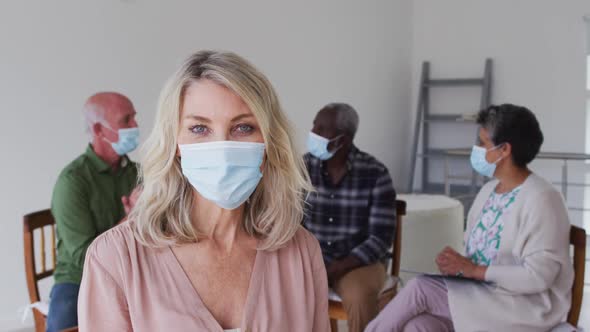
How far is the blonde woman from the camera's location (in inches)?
48.0

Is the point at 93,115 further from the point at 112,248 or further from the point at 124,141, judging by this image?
the point at 112,248

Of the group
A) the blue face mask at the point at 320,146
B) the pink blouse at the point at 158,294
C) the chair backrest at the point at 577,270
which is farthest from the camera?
the blue face mask at the point at 320,146

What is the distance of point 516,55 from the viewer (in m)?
6.44

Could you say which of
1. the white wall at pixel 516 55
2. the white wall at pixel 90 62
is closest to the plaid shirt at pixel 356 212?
the white wall at pixel 90 62

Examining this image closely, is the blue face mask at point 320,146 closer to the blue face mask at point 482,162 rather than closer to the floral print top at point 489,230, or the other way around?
the blue face mask at point 482,162

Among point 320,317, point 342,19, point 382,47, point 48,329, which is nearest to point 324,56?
point 342,19

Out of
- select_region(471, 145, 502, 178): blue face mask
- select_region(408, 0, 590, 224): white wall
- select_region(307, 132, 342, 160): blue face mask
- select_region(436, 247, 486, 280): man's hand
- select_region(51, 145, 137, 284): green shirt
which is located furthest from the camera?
select_region(408, 0, 590, 224): white wall

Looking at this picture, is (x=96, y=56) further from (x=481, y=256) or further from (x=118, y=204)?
(x=481, y=256)

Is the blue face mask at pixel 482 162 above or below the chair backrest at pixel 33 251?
A: above

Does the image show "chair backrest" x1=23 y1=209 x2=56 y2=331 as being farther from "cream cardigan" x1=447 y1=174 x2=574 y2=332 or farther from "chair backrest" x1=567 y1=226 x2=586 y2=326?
"chair backrest" x1=567 y1=226 x2=586 y2=326

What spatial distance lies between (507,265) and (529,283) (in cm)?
10

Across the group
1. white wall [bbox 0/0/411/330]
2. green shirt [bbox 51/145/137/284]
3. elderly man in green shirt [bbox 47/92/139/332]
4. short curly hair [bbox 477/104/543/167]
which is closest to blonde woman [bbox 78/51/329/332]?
elderly man in green shirt [bbox 47/92/139/332]

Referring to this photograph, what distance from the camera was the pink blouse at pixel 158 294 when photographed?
120 cm

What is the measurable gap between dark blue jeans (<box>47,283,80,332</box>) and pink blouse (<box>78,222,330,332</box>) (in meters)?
1.14
